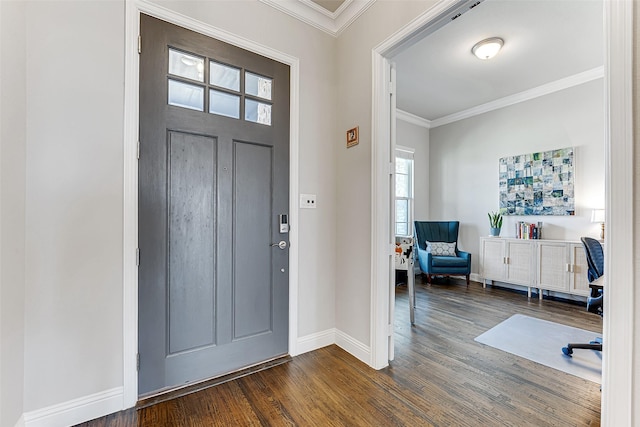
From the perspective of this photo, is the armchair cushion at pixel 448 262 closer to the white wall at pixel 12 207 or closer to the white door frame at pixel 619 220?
A: the white door frame at pixel 619 220

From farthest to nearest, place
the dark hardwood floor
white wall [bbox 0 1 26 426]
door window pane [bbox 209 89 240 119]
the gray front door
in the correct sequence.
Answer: door window pane [bbox 209 89 240 119] < the gray front door < the dark hardwood floor < white wall [bbox 0 1 26 426]

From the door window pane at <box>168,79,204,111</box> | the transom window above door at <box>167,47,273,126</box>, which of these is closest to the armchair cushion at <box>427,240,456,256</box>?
the transom window above door at <box>167,47,273,126</box>

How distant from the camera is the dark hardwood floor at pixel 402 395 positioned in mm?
1501

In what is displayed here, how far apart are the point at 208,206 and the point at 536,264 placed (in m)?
4.39

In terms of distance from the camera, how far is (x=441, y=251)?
15.4 feet

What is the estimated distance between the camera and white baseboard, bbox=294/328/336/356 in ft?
7.34

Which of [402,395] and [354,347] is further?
[354,347]

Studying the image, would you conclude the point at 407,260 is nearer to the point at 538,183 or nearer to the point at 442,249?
the point at 442,249

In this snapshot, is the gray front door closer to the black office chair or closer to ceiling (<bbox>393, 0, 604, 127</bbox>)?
ceiling (<bbox>393, 0, 604, 127</bbox>)

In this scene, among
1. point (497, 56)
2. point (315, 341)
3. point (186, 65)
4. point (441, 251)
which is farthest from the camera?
point (441, 251)

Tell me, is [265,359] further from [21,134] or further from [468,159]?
[468,159]

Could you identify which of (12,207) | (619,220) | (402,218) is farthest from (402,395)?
(402,218)

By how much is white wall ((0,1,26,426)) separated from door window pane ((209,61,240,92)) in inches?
36.3

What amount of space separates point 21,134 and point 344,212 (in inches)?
80.7
